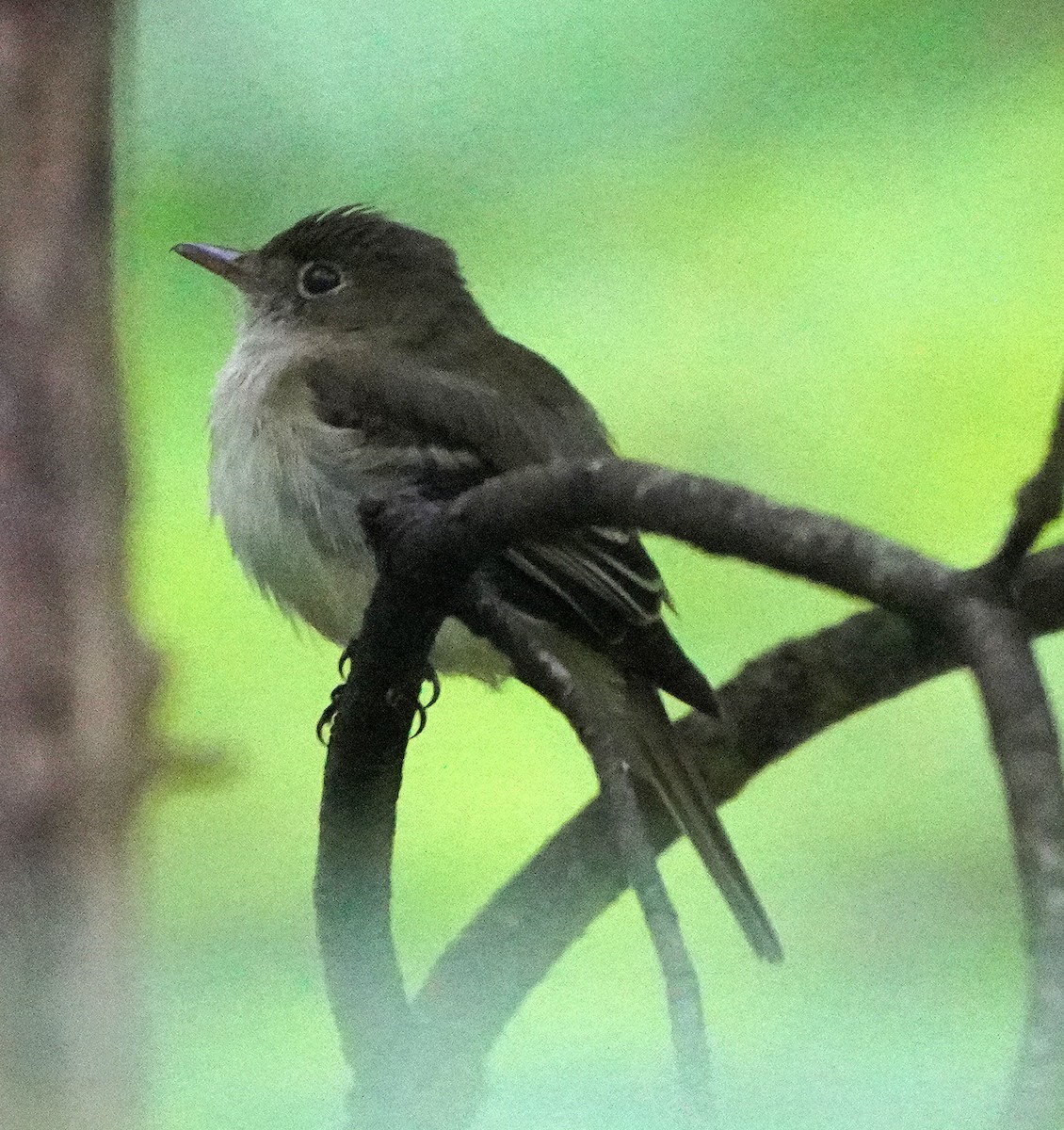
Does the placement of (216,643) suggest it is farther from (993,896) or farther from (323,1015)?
(993,896)

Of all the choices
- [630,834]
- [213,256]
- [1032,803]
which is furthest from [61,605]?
[1032,803]

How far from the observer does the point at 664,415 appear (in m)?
1.50

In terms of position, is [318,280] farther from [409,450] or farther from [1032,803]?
[1032,803]

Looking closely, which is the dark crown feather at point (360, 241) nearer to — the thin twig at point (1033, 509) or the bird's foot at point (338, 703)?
the bird's foot at point (338, 703)

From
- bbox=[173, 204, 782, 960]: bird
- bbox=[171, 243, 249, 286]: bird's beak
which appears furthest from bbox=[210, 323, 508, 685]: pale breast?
bbox=[171, 243, 249, 286]: bird's beak

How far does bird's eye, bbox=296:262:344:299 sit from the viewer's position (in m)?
1.67

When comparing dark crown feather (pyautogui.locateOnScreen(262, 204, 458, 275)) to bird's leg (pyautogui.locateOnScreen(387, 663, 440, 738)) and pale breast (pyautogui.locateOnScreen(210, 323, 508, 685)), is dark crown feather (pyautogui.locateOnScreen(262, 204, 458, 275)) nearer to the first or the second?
pale breast (pyautogui.locateOnScreen(210, 323, 508, 685))

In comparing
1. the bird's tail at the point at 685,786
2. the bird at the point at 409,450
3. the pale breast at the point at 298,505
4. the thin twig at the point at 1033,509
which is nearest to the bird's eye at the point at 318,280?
the bird at the point at 409,450

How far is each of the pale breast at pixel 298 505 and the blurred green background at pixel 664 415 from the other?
0.04 m

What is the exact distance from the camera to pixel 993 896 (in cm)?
136

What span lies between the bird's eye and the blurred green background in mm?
94

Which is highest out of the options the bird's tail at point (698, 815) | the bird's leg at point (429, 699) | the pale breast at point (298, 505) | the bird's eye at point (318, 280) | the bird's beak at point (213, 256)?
the bird's eye at point (318, 280)

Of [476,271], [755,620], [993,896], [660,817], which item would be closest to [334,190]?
[476,271]

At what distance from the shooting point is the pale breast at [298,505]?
1481mm
